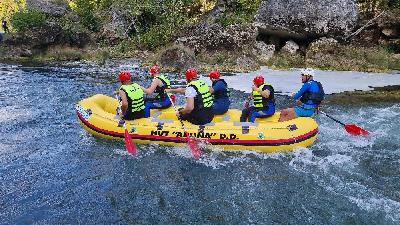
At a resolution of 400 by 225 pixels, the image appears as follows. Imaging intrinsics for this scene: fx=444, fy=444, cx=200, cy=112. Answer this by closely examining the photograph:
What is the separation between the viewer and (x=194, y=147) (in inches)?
342

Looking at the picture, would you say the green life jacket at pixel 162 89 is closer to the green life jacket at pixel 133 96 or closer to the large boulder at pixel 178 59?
the green life jacket at pixel 133 96

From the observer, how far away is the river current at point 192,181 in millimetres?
6559

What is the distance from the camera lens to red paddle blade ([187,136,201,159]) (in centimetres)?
859

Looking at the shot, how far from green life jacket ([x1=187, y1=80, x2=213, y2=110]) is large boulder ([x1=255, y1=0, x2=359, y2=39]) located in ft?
39.4

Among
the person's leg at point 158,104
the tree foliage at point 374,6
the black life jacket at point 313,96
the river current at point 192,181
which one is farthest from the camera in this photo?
the tree foliage at point 374,6

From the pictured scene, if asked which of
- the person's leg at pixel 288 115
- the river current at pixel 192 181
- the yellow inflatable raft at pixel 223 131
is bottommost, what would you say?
the river current at pixel 192 181

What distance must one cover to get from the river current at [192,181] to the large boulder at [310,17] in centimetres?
899

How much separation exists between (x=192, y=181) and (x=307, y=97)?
10.6 ft

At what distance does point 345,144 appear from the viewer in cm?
945

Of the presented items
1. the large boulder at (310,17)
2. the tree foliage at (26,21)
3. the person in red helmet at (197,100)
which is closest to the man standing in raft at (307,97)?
the person in red helmet at (197,100)

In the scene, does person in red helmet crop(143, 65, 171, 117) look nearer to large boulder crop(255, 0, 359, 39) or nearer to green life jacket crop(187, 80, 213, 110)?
green life jacket crop(187, 80, 213, 110)

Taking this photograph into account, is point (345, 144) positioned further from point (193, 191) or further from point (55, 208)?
point (55, 208)

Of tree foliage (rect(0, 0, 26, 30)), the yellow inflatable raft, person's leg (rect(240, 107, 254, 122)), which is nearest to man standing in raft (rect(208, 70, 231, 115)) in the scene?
the yellow inflatable raft

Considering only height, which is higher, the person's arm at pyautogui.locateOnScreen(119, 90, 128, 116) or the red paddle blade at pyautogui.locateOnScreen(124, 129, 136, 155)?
the person's arm at pyautogui.locateOnScreen(119, 90, 128, 116)
